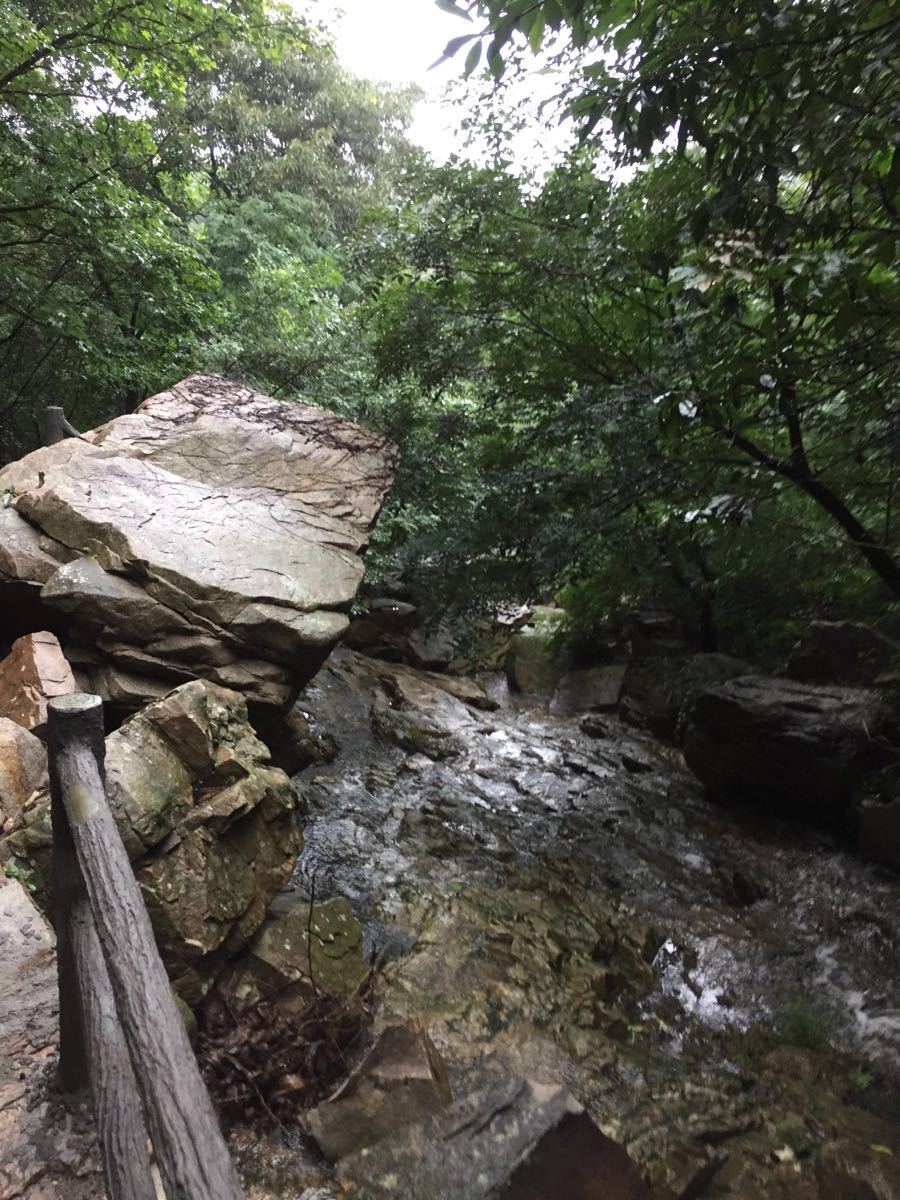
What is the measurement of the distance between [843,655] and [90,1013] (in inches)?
280

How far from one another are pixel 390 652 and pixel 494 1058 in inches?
262

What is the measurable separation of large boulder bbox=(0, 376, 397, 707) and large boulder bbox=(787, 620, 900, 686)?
15.7 ft

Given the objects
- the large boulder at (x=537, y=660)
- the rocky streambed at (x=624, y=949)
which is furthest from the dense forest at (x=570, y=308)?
the rocky streambed at (x=624, y=949)

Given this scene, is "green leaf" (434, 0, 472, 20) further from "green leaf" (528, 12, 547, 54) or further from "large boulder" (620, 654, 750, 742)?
"large boulder" (620, 654, 750, 742)

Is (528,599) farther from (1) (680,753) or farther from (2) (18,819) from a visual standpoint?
(2) (18,819)

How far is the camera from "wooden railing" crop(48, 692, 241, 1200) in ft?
3.98

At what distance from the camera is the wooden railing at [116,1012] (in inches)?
47.7

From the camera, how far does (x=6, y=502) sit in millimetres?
4836

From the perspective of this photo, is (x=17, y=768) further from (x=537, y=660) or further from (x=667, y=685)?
(x=537, y=660)

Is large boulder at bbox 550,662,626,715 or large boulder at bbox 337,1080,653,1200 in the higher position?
large boulder at bbox 550,662,626,715

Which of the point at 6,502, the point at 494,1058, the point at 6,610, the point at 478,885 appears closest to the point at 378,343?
the point at 6,502

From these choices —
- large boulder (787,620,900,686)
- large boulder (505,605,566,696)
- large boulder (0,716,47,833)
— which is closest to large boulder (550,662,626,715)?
large boulder (505,605,566,696)

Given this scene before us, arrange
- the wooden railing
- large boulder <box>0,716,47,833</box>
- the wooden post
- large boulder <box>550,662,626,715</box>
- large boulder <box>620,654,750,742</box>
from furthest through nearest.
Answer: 1. large boulder <box>550,662,626,715</box>
2. large boulder <box>620,654,750,742</box>
3. large boulder <box>0,716,47,833</box>
4. the wooden post
5. the wooden railing

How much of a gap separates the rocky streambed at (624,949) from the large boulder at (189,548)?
1.68 m
